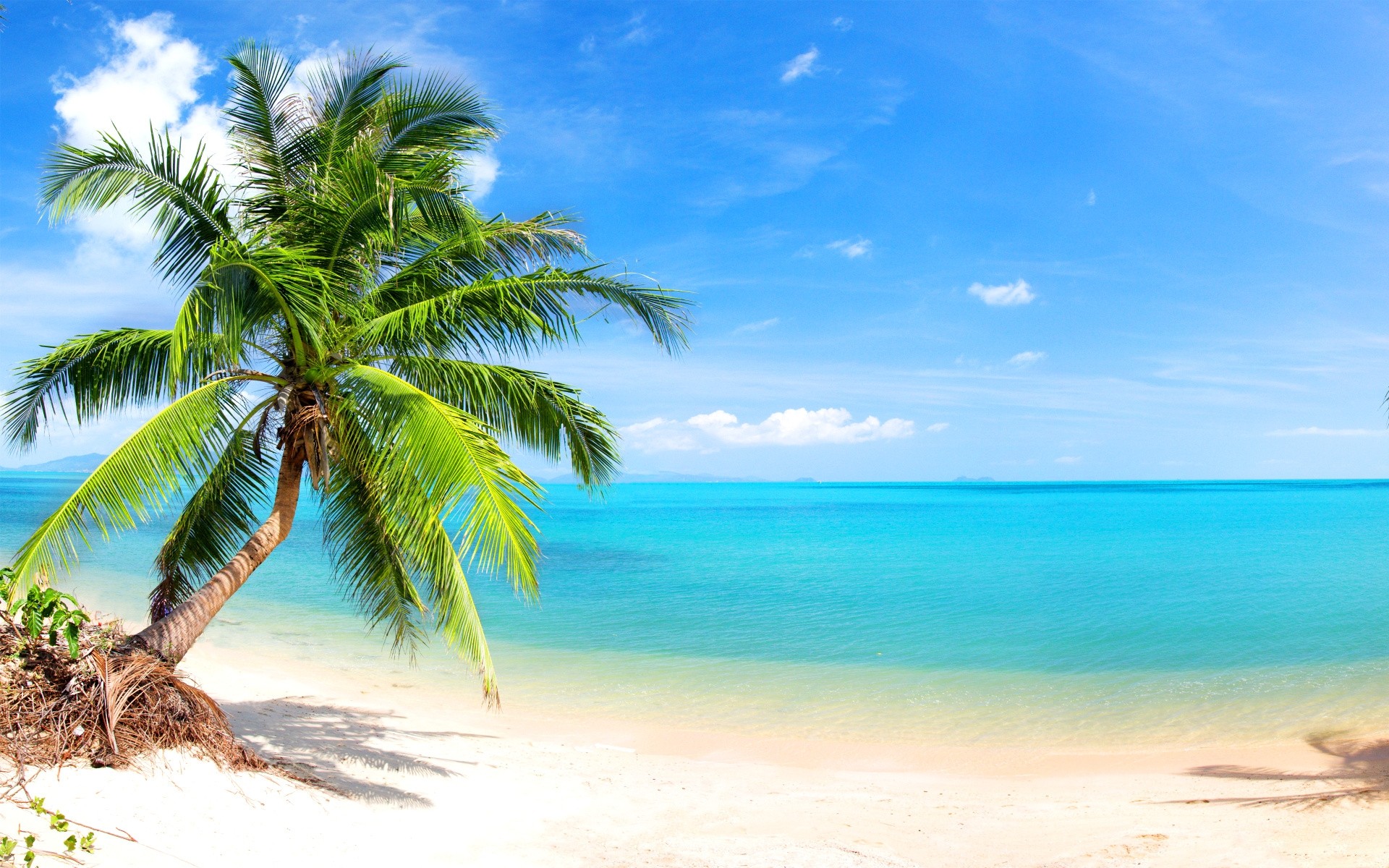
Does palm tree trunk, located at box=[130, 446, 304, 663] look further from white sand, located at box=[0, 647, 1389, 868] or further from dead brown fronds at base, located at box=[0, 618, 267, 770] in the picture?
white sand, located at box=[0, 647, 1389, 868]

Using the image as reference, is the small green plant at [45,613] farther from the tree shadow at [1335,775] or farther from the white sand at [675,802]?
the tree shadow at [1335,775]

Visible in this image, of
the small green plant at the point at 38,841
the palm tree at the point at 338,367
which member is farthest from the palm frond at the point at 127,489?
the small green plant at the point at 38,841

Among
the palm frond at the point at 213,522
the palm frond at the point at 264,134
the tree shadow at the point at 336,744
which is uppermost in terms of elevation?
the palm frond at the point at 264,134

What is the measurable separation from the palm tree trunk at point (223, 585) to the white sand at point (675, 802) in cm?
113

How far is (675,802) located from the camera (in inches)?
304

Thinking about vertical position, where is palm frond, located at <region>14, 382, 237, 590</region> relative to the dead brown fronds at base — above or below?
above

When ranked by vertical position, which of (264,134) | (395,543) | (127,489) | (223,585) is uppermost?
(264,134)

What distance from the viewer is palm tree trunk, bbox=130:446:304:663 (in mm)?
6020

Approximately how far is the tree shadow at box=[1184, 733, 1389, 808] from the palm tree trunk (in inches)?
354

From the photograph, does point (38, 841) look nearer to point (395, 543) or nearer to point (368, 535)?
point (395, 543)

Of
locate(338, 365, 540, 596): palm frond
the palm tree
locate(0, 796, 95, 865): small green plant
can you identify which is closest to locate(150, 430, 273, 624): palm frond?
the palm tree

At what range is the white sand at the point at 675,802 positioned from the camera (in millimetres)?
5055

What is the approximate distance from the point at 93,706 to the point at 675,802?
4.83 m

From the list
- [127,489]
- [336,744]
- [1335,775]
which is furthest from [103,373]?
[1335,775]
